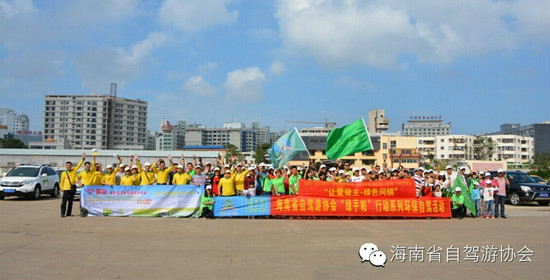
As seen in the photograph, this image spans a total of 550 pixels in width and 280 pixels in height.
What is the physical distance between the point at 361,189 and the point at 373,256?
6463 mm

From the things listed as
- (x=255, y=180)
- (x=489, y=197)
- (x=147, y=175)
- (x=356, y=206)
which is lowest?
(x=356, y=206)

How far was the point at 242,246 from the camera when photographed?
869 cm

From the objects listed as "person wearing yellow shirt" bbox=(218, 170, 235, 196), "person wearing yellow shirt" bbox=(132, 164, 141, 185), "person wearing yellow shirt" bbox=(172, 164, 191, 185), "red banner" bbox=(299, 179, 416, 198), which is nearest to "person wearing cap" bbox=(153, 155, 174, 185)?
"person wearing yellow shirt" bbox=(172, 164, 191, 185)

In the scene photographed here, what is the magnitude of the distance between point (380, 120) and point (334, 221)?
111 meters

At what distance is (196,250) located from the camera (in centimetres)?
826

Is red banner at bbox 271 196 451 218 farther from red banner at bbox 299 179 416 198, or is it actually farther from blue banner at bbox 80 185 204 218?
blue banner at bbox 80 185 204 218

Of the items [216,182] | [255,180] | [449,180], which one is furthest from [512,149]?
[216,182]

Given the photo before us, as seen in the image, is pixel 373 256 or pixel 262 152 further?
pixel 262 152

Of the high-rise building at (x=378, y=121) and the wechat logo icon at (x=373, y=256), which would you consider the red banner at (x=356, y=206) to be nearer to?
the wechat logo icon at (x=373, y=256)

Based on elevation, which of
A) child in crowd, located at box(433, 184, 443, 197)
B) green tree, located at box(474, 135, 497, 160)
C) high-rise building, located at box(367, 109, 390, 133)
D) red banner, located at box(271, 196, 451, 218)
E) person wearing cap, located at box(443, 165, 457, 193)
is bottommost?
red banner, located at box(271, 196, 451, 218)

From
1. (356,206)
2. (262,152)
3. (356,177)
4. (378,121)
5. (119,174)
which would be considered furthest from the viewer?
(378,121)

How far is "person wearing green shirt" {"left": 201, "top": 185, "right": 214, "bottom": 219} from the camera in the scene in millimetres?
13203

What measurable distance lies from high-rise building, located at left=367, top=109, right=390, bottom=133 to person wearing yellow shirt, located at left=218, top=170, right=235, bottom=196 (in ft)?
362

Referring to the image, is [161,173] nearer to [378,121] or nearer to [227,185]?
[227,185]
